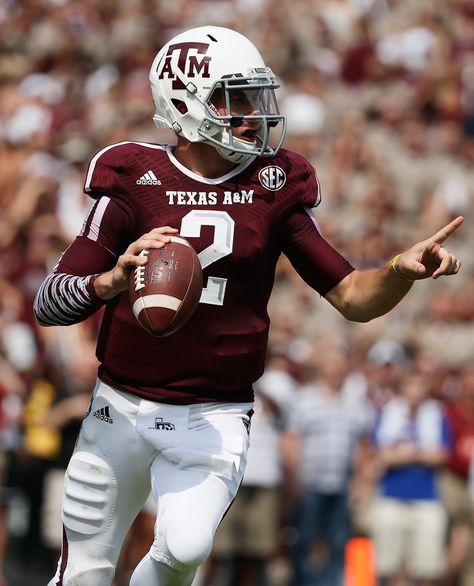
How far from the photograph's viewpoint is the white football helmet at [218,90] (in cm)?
480

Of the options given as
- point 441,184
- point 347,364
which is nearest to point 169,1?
point 441,184

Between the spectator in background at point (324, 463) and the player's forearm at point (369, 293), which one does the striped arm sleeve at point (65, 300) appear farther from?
the spectator in background at point (324, 463)

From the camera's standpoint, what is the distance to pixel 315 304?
1108 cm

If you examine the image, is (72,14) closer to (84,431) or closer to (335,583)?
(335,583)

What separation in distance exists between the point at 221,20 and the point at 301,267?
9.72 metres

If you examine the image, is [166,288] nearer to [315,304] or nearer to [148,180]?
[148,180]

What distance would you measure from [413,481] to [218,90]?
565 centimetres

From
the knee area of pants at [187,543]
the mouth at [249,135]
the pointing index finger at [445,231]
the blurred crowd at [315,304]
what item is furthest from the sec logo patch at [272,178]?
the blurred crowd at [315,304]

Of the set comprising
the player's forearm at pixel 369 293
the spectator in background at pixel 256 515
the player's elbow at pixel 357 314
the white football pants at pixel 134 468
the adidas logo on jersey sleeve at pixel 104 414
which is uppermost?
the player's forearm at pixel 369 293

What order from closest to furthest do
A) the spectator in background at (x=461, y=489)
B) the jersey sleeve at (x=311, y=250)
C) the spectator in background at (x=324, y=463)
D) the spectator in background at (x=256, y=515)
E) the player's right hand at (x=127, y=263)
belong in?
1. the player's right hand at (x=127, y=263)
2. the jersey sleeve at (x=311, y=250)
3. the spectator in background at (x=256, y=515)
4. the spectator in background at (x=324, y=463)
5. the spectator in background at (x=461, y=489)

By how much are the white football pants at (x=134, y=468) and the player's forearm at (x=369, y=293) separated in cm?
54

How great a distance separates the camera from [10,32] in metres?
14.2

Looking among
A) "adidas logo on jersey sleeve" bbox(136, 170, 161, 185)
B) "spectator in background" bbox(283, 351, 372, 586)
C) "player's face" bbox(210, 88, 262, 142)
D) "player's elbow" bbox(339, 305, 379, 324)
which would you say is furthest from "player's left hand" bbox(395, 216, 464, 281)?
"spectator in background" bbox(283, 351, 372, 586)

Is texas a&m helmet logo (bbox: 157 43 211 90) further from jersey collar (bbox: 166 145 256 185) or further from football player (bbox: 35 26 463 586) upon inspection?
jersey collar (bbox: 166 145 256 185)
